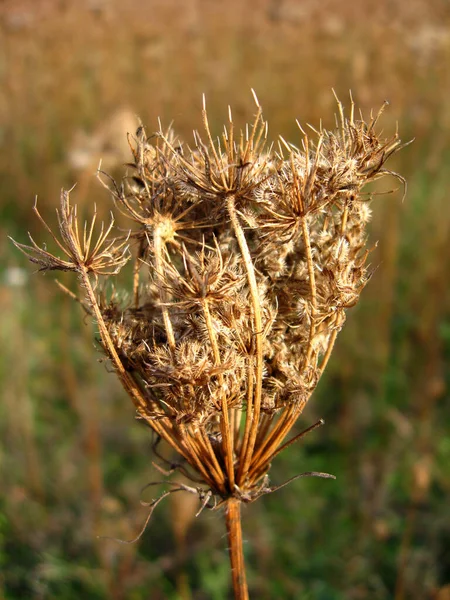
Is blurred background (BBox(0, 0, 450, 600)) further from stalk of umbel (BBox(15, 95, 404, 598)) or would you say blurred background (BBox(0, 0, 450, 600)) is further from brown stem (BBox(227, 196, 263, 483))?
brown stem (BBox(227, 196, 263, 483))

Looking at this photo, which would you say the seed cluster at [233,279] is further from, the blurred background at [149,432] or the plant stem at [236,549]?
the blurred background at [149,432]

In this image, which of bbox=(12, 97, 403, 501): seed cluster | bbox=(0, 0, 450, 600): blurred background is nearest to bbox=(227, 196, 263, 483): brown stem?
bbox=(12, 97, 403, 501): seed cluster

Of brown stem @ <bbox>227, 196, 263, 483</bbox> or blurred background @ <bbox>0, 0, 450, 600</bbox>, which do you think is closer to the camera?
brown stem @ <bbox>227, 196, 263, 483</bbox>

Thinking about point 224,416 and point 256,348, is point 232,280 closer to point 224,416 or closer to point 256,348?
point 256,348

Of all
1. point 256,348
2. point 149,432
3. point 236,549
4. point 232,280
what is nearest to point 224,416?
point 256,348

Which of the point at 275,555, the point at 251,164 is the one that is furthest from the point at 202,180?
the point at 275,555

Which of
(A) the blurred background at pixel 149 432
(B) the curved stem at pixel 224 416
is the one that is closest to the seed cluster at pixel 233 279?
(B) the curved stem at pixel 224 416
